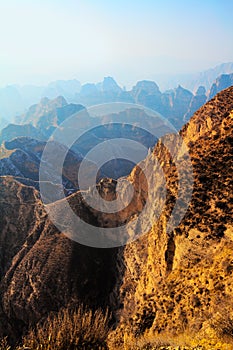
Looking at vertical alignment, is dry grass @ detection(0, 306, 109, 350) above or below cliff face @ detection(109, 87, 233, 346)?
below

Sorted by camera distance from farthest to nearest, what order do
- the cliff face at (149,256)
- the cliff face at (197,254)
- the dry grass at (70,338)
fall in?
the cliff face at (149,256)
the cliff face at (197,254)
the dry grass at (70,338)

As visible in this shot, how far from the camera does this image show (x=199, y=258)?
1847 centimetres

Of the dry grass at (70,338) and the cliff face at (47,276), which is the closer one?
the dry grass at (70,338)

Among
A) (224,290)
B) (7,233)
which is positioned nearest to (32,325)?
(7,233)

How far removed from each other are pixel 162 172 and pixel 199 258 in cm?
1038

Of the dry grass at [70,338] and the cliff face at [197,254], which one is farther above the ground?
the cliff face at [197,254]

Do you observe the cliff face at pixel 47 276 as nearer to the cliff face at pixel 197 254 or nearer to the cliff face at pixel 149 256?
the cliff face at pixel 149 256

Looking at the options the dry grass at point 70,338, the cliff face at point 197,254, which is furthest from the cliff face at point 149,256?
the dry grass at point 70,338

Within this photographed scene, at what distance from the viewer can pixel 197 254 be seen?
61.3ft

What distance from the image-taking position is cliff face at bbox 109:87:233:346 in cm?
1609

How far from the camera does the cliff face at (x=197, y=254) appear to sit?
16.1 metres

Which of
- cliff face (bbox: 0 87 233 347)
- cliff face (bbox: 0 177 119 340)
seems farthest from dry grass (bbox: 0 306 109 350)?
cliff face (bbox: 0 177 119 340)

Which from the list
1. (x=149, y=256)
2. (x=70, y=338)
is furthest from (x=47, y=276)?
A: (x=70, y=338)

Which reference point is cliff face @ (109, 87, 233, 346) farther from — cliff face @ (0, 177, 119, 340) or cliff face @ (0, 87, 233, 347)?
cliff face @ (0, 177, 119, 340)
